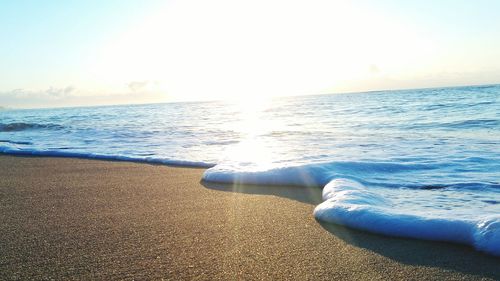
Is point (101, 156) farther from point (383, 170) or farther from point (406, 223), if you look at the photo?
point (406, 223)

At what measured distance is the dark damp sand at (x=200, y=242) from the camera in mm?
2119

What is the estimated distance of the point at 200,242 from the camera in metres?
2.56

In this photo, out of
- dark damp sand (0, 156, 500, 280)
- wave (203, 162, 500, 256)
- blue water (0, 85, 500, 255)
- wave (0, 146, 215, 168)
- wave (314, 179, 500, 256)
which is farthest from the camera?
wave (0, 146, 215, 168)

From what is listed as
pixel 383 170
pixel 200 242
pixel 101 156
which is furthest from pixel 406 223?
pixel 101 156

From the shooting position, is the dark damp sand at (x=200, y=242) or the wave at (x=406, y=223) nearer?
the dark damp sand at (x=200, y=242)

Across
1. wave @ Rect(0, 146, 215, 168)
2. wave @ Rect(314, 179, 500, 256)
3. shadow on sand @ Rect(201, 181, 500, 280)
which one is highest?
wave @ Rect(314, 179, 500, 256)

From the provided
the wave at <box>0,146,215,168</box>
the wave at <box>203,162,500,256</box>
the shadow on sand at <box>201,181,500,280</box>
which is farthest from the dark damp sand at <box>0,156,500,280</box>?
the wave at <box>0,146,215,168</box>

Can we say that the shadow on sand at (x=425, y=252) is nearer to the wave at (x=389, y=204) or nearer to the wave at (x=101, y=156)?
the wave at (x=389, y=204)

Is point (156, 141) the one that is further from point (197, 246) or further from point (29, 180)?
point (197, 246)

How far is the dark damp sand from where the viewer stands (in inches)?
83.4

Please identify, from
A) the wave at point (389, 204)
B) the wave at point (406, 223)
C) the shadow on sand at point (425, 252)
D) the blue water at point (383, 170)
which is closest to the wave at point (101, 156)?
the blue water at point (383, 170)

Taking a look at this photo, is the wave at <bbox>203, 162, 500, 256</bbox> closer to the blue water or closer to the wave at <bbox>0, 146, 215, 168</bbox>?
the blue water

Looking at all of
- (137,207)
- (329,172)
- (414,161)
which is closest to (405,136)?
(414,161)

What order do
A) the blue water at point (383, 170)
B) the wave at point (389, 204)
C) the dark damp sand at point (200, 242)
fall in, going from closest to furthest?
the dark damp sand at point (200, 242), the wave at point (389, 204), the blue water at point (383, 170)
